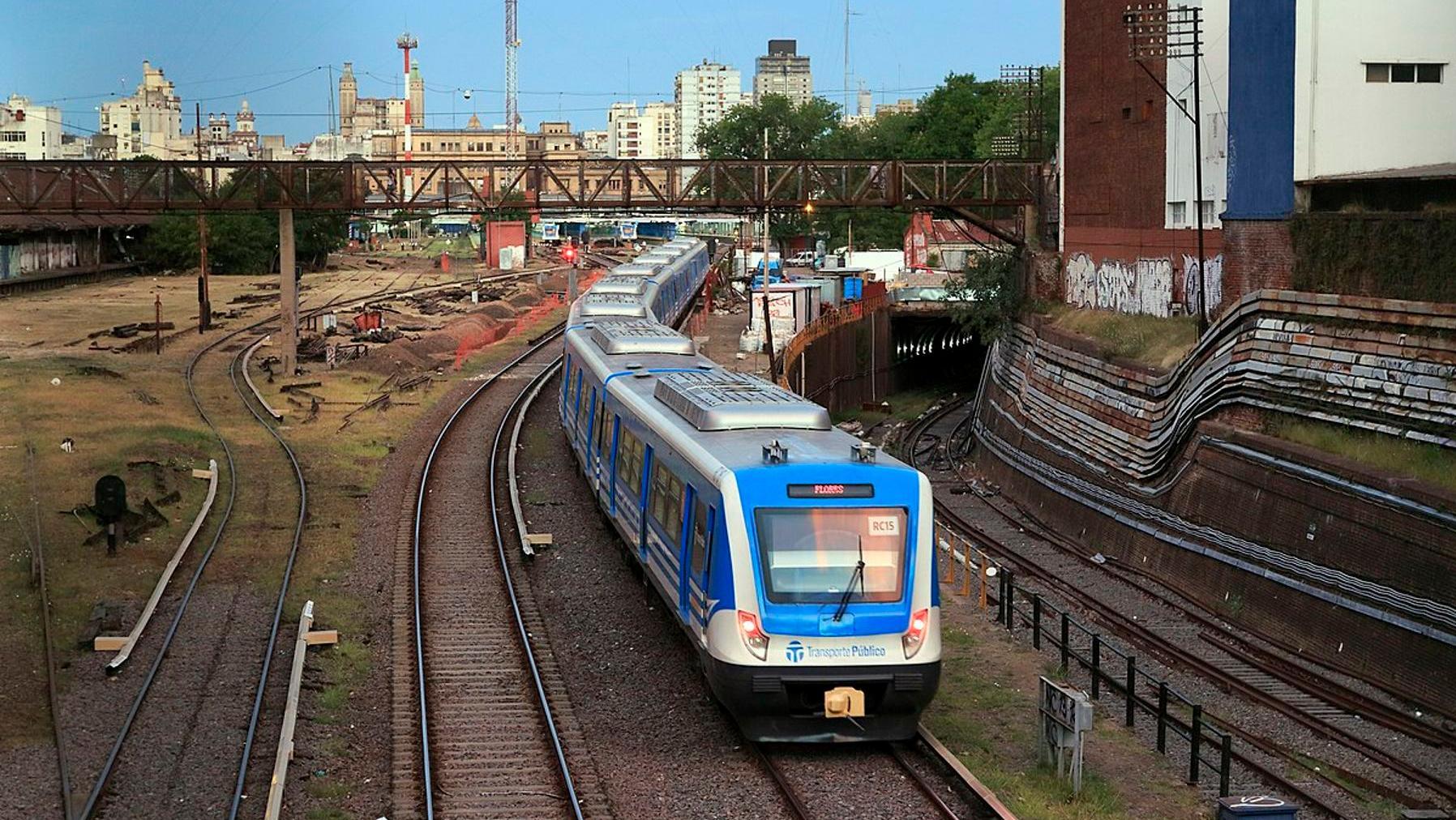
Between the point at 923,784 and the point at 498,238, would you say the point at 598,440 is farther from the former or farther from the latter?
the point at 498,238

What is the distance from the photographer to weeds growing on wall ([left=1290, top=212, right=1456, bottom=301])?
23.5 meters

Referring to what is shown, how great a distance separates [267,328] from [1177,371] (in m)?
35.7

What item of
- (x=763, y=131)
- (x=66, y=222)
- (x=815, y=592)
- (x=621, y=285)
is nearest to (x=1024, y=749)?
(x=815, y=592)

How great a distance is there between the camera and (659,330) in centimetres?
2902

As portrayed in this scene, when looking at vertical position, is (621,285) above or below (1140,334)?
above

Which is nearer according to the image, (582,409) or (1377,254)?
(1377,254)

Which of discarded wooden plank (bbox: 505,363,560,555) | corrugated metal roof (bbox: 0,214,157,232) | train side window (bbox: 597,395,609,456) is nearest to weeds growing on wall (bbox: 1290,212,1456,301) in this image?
train side window (bbox: 597,395,609,456)

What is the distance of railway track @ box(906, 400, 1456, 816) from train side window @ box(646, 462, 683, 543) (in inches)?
209

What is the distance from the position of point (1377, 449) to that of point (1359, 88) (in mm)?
9776

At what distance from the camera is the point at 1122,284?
39.6m

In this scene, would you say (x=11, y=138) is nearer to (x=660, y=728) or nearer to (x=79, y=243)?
(x=79, y=243)

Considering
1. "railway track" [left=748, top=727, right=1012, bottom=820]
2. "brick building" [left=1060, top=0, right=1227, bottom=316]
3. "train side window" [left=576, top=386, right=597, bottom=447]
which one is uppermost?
"brick building" [left=1060, top=0, right=1227, bottom=316]

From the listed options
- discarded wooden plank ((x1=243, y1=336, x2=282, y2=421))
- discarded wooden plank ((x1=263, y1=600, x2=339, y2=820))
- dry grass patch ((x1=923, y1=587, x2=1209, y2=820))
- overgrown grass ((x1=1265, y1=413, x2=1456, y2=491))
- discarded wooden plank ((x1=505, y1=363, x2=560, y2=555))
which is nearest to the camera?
discarded wooden plank ((x1=263, y1=600, x2=339, y2=820))

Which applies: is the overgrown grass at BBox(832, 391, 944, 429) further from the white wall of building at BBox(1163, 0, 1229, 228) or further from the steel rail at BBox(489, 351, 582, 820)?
the white wall of building at BBox(1163, 0, 1229, 228)
